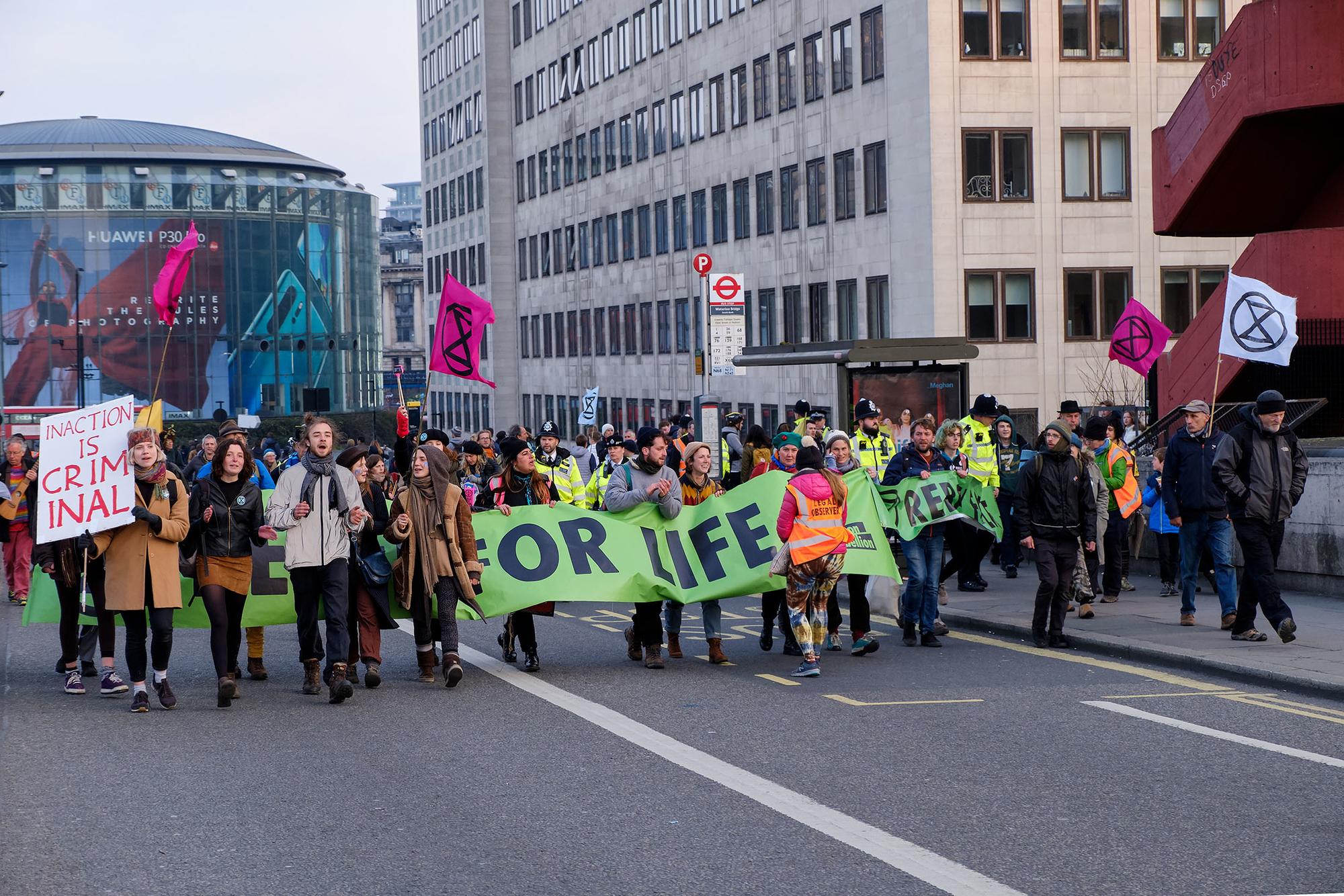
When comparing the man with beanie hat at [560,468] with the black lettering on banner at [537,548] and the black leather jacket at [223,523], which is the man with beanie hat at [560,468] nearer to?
the black lettering on banner at [537,548]

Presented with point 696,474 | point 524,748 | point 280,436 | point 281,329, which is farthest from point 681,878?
point 281,329

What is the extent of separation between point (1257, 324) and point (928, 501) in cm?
503

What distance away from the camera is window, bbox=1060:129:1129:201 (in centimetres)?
4184

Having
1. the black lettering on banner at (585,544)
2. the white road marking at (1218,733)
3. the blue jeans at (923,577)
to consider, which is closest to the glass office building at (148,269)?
the black lettering on banner at (585,544)

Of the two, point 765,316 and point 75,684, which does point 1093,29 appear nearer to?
point 765,316

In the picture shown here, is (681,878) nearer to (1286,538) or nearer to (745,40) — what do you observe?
(1286,538)

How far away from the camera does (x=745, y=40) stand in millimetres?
51031

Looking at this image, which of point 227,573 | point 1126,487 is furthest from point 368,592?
point 1126,487

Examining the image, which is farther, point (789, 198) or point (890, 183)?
point (789, 198)

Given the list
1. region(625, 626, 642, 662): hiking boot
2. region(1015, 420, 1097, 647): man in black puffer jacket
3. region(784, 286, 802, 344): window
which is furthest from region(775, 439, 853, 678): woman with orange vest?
region(784, 286, 802, 344): window

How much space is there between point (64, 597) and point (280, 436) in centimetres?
8835

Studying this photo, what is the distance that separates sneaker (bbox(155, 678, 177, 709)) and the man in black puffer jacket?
6533 mm

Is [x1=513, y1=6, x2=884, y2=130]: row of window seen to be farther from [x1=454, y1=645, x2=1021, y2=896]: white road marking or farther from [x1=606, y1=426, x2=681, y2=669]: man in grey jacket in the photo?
[x1=454, y1=645, x2=1021, y2=896]: white road marking

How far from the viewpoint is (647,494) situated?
1284 centimetres
